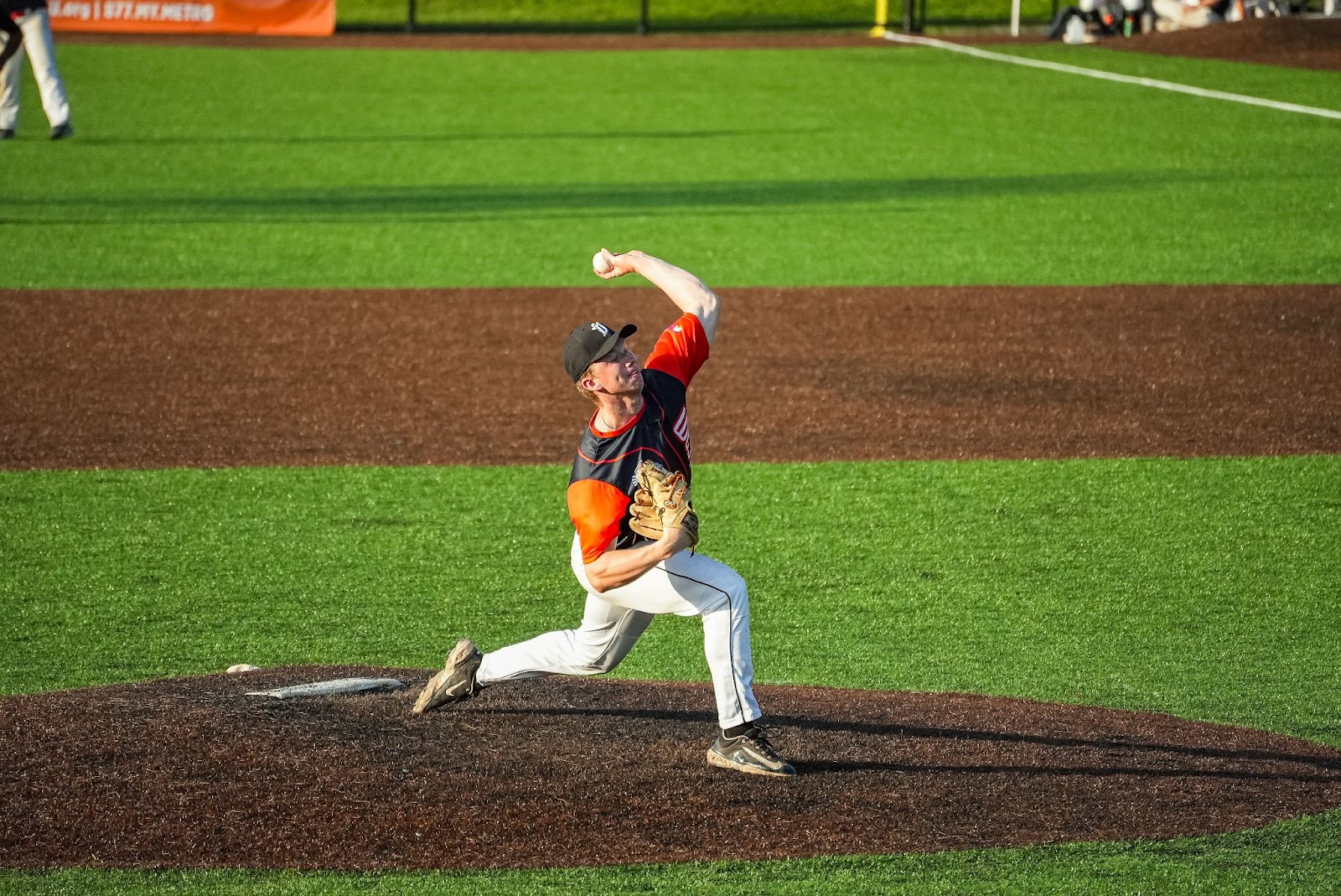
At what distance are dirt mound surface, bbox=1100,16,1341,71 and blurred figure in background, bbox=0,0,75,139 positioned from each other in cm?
1820

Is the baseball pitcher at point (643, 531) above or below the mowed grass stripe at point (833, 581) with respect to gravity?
above

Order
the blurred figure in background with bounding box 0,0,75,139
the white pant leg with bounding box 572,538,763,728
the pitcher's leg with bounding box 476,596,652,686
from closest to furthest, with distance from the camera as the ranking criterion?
the white pant leg with bounding box 572,538,763,728 < the pitcher's leg with bounding box 476,596,652,686 < the blurred figure in background with bounding box 0,0,75,139

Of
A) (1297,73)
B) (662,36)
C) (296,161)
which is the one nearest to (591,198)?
(296,161)

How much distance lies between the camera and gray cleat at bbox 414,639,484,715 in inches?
253

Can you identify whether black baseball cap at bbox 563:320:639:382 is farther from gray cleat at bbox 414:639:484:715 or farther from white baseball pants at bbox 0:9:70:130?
white baseball pants at bbox 0:9:70:130

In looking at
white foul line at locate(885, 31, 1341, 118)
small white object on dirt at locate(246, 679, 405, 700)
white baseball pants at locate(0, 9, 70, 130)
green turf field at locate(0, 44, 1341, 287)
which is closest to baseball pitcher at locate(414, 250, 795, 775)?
small white object on dirt at locate(246, 679, 405, 700)

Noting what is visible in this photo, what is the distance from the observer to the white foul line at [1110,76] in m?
23.9

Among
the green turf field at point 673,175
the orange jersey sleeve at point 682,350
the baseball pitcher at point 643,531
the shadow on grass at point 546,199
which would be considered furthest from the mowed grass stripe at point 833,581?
the shadow on grass at point 546,199

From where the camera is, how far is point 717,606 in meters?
5.98

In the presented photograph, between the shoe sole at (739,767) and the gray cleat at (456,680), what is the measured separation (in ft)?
3.23

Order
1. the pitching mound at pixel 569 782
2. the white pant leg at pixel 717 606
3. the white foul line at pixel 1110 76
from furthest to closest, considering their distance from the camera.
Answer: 1. the white foul line at pixel 1110 76
2. the white pant leg at pixel 717 606
3. the pitching mound at pixel 569 782

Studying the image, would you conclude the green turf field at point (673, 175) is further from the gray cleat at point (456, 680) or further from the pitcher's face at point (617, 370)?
the pitcher's face at point (617, 370)

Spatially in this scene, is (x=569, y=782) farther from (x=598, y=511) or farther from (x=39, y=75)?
(x=39, y=75)

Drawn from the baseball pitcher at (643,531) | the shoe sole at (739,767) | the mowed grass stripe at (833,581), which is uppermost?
the baseball pitcher at (643,531)
